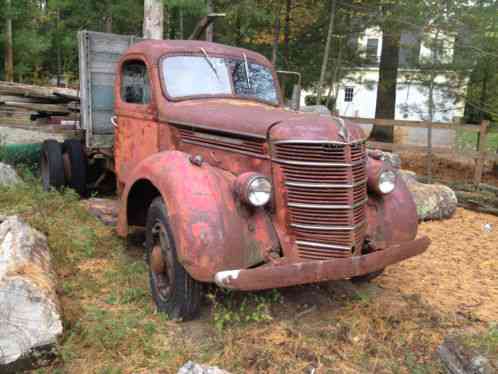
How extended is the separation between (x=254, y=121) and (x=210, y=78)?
1298mm

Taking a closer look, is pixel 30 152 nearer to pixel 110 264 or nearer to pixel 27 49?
pixel 110 264

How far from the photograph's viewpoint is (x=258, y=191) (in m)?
3.38

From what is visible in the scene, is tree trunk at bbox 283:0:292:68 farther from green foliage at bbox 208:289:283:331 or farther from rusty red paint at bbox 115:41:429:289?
green foliage at bbox 208:289:283:331

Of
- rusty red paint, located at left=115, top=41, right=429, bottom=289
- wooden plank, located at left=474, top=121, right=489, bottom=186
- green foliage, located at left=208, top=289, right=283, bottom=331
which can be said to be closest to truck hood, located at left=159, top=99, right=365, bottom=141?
rusty red paint, located at left=115, top=41, right=429, bottom=289

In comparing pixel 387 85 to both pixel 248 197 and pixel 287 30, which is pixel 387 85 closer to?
pixel 287 30

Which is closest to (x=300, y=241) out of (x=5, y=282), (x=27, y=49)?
(x=5, y=282)

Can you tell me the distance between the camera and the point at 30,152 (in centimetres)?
840

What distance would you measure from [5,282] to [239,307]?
1.70 meters

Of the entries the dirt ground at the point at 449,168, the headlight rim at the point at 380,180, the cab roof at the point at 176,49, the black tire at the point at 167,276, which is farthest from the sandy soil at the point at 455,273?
the dirt ground at the point at 449,168

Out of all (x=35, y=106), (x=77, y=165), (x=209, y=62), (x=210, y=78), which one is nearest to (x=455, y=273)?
(x=210, y=78)

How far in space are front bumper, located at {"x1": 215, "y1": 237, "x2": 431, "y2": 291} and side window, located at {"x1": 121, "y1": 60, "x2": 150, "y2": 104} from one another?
2.45m

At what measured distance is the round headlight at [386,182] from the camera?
400cm

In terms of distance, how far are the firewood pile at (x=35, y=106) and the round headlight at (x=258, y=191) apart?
5077 mm

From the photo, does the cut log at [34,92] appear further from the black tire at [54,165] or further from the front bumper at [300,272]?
the front bumper at [300,272]
